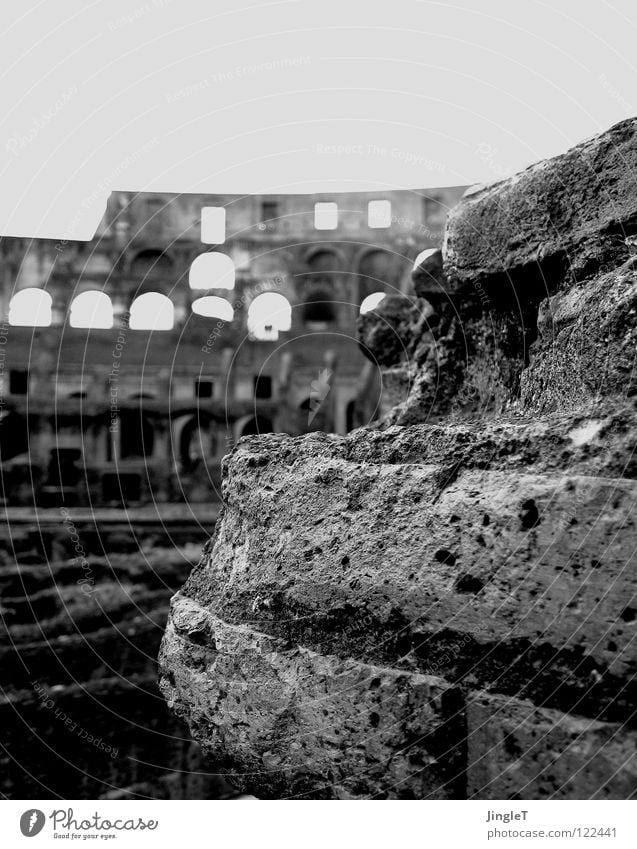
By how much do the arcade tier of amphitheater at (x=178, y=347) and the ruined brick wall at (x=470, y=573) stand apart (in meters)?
14.4

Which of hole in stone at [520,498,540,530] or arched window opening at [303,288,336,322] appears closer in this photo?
hole in stone at [520,498,540,530]

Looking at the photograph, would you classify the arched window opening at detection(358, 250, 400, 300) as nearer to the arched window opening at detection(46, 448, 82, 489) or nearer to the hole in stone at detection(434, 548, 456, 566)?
the arched window opening at detection(46, 448, 82, 489)

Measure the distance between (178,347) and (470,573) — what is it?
17.2 metres

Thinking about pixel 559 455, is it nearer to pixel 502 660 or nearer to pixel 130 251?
pixel 502 660

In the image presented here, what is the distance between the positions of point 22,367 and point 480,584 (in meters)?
17.7

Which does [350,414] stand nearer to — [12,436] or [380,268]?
[380,268]

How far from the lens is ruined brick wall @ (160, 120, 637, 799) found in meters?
1.30

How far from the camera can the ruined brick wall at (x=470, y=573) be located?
1305 mm

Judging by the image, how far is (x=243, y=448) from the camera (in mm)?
1900

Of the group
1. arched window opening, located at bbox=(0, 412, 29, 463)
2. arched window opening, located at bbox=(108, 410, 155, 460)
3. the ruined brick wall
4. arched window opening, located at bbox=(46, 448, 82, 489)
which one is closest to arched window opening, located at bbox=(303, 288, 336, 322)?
arched window opening, located at bbox=(108, 410, 155, 460)

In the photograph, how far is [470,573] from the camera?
1.40 m

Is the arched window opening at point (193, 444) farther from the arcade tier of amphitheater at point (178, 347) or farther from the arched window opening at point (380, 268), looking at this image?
the arched window opening at point (380, 268)
